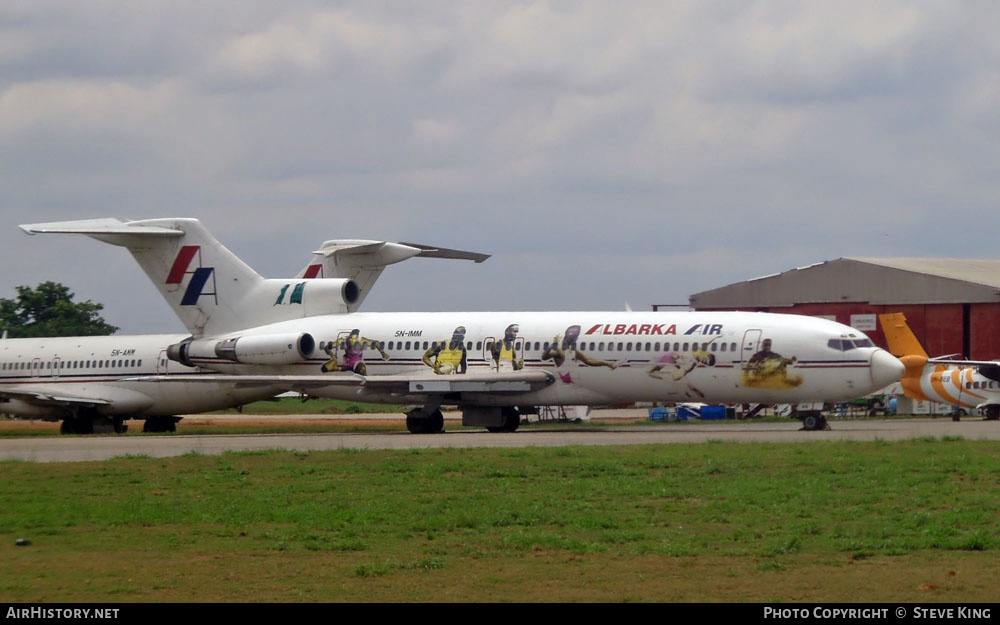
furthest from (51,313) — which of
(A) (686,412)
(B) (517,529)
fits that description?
(B) (517,529)

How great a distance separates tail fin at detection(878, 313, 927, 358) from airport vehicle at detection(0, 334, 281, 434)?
25.5 m

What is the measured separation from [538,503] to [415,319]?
2473 centimetres

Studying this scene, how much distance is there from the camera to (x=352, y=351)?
141ft

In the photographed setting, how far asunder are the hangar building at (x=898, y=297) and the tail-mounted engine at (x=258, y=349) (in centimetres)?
3594

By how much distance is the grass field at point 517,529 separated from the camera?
12.9m

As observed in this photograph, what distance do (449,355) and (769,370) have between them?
9803 millimetres

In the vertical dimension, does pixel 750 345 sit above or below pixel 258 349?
above

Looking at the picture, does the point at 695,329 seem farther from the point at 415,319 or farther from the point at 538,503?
the point at 538,503

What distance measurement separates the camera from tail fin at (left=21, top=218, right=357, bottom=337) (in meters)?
45.6

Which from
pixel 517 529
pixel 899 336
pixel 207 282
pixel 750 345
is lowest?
pixel 517 529

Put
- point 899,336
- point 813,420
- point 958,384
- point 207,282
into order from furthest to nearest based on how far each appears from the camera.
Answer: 1. point 899,336
2. point 958,384
3. point 207,282
4. point 813,420

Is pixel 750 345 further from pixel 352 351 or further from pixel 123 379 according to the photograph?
pixel 123 379
